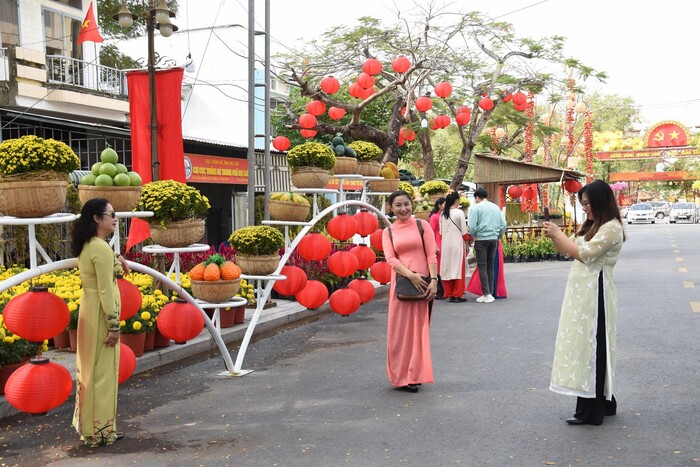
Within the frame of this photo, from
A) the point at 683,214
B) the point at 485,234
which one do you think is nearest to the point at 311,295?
the point at 485,234

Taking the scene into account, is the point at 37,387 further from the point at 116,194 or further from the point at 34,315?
the point at 116,194

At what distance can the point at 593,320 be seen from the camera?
5.48 m

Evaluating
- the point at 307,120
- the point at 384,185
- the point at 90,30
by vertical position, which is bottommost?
the point at 384,185

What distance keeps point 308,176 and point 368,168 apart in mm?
1911

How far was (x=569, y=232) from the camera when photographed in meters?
25.2

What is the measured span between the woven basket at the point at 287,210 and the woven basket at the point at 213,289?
135cm

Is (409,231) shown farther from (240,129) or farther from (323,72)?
(240,129)

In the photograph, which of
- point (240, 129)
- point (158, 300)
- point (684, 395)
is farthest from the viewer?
point (240, 129)

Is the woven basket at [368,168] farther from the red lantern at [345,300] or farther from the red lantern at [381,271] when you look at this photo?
the red lantern at [345,300]

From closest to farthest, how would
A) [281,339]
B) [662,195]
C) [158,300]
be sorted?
[158,300] < [281,339] < [662,195]

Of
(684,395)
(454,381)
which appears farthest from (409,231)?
(684,395)

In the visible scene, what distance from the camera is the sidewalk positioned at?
25.4 feet

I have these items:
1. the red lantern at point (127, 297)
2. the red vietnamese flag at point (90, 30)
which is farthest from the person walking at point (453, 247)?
the red vietnamese flag at point (90, 30)

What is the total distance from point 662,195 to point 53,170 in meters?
110
